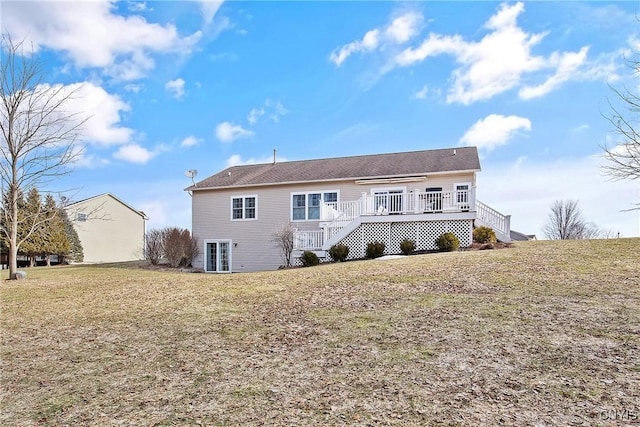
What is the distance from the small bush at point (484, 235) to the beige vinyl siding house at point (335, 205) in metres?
0.48

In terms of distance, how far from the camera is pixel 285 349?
17.5ft

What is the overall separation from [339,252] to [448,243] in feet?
13.8

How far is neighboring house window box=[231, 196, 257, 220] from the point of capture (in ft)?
69.3

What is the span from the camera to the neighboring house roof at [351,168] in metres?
18.6

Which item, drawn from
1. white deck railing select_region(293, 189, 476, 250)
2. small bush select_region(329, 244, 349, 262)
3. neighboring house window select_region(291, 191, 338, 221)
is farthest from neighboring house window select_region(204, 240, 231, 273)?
small bush select_region(329, 244, 349, 262)

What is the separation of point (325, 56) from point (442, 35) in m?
3.93

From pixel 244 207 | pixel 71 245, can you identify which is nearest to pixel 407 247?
pixel 244 207

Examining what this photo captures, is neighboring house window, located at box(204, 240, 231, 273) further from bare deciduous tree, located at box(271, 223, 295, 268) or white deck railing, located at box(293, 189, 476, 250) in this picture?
white deck railing, located at box(293, 189, 476, 250)

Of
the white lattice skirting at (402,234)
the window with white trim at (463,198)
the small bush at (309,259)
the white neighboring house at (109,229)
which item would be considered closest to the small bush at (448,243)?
the white lattice skirting at (402,234)

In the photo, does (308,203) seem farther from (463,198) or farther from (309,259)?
(463,198)

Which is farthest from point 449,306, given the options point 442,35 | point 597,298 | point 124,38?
point 124,38

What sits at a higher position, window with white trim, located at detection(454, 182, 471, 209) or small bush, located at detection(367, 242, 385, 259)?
window with white trim, located at detection(454, 182, 471, 209)

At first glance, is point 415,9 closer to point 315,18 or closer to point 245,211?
point 315,18

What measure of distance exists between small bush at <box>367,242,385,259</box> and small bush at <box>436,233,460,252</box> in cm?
223
